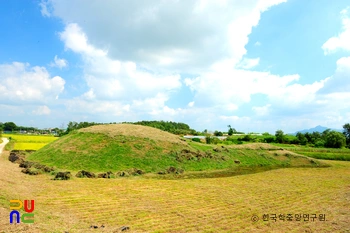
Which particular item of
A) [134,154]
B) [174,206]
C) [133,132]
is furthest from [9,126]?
[174,206]

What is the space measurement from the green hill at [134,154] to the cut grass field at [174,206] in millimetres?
8160

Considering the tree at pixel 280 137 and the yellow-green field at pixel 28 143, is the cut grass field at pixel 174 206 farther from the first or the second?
the tree at pixel 280 137

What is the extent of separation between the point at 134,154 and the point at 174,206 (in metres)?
17.0

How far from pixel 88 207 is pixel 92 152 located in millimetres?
18062

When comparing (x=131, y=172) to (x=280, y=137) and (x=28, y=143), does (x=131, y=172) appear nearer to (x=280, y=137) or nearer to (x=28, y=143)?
(x=28, y=143)

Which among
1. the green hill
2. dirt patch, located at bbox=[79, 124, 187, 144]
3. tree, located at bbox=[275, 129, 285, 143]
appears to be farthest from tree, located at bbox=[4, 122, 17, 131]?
tree, located at bbox=[275, 129, 285, 143]

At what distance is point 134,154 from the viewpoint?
95.7ft

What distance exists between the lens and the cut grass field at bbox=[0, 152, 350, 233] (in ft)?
32.2

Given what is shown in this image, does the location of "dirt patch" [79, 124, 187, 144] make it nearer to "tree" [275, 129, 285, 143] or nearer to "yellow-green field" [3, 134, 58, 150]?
"yellow-green field" [3, 134, 58, 150]

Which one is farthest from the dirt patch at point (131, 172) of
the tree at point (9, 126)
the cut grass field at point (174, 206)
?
the tree at point (9, 126)

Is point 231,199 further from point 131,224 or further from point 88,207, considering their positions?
point 88,207

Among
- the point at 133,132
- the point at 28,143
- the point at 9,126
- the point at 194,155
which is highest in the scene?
the point at 9,126

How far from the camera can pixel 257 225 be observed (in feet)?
33.7

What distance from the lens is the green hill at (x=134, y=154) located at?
27281 mm
